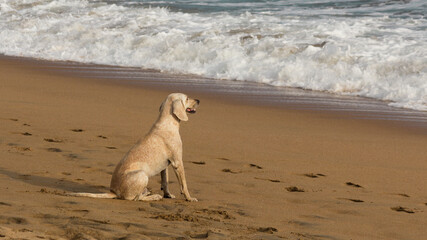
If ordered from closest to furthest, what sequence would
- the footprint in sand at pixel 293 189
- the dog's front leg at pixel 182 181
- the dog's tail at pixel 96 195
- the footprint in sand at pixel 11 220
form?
the footprint in sand at pixel 11 220 → the dog's tail at pixel 96 195 → the dog's front leg at pixel 182 181 → the footprint in sand at pixel 293 189

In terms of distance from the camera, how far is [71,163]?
23.9 feet

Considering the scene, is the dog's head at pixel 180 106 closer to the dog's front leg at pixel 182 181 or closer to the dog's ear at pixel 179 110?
the dog's ear at pixel 179 110

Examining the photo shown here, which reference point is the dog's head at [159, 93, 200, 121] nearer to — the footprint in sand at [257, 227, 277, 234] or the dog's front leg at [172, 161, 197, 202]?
the dog's front leg at [172, 161, 197, 202]

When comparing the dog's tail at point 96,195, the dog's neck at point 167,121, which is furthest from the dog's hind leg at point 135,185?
the dog's neck at point 167,121

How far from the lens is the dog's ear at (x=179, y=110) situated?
20.6 feet

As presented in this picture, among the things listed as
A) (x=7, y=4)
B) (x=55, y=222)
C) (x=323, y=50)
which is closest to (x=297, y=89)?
(x=323, y=50)

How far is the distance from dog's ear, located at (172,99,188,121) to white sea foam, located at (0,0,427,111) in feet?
21.6

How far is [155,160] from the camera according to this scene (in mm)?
6203

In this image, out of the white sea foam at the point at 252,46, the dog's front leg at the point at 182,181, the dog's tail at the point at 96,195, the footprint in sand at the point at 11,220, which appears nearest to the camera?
the footprint in sand at the point at 11,220

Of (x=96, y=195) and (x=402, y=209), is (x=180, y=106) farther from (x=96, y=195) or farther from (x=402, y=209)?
(x=402, y=209)

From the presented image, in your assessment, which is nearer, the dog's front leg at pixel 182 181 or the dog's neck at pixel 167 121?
the dog's front leg at pixel 182 181

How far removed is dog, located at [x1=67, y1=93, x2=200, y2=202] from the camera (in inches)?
237

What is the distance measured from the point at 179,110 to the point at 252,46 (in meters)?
10.9

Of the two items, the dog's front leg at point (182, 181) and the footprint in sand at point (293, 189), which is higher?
the dog's front leg at point (182, 181)
